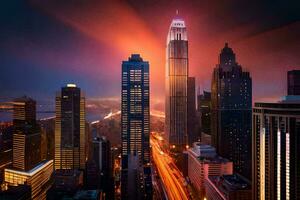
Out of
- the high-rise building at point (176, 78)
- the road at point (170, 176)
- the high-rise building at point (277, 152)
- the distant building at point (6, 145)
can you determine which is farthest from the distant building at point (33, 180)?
the high-rise building at point (176, 78)

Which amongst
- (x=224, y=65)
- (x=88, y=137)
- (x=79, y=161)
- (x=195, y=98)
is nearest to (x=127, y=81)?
(x=88, y=137)

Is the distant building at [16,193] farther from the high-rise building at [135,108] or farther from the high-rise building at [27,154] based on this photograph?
the high-rise building at [135,108]

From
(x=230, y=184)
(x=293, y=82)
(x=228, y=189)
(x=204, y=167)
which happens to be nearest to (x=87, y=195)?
(x=228, y=189)

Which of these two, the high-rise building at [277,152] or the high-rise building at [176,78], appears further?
the high-rise building at [176,78]

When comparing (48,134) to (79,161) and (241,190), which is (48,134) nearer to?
(79,161)

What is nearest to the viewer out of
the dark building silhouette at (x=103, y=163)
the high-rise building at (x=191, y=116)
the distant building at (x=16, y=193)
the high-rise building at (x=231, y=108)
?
the distant building at (x=16, y=193)

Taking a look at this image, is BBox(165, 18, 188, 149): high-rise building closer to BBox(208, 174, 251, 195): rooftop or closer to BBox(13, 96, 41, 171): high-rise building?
BBox(13, 96, 41, 171): high-rise building
